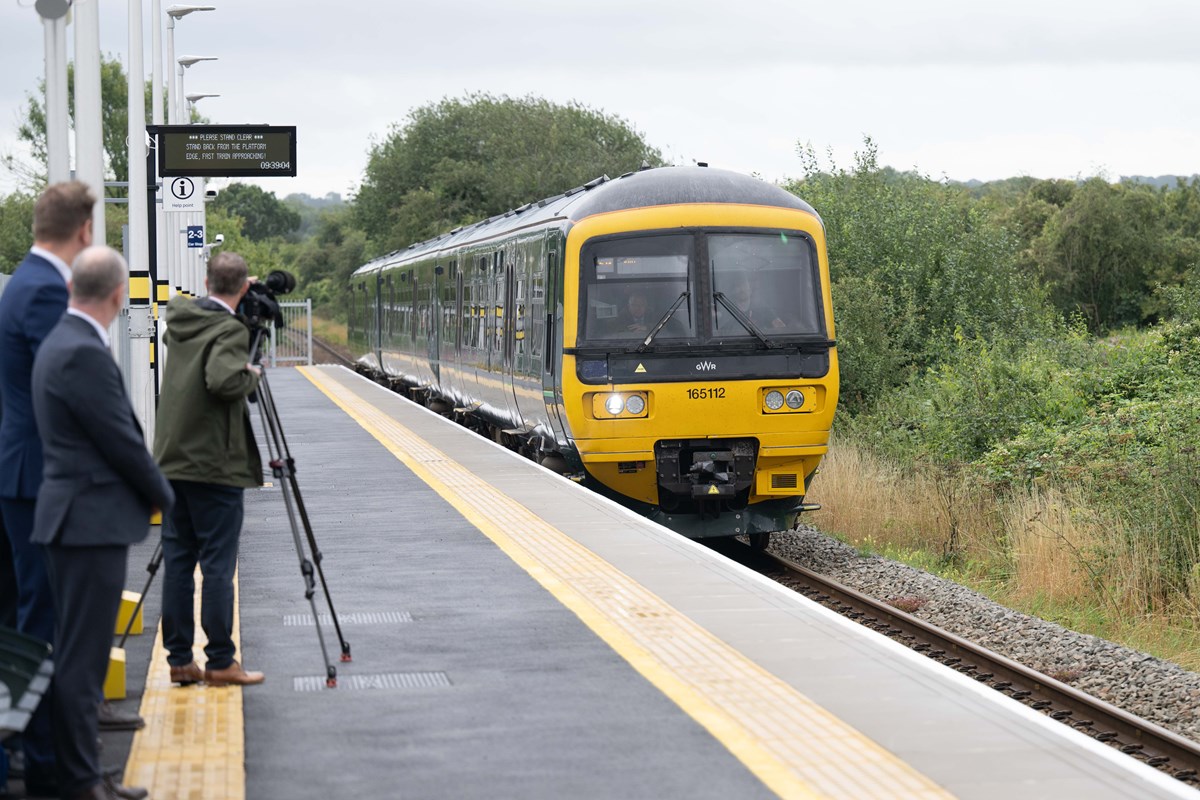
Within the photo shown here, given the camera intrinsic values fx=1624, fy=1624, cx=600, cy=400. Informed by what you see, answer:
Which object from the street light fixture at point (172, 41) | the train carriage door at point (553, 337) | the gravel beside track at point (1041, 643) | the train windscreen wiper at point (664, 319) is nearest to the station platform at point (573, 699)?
the gravel beside track at point (1041, 643)

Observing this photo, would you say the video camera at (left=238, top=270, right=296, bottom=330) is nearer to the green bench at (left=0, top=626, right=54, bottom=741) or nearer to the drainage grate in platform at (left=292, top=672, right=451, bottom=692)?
the drainage grate in platform at (left=292, top=672, right=451, bottom=692)

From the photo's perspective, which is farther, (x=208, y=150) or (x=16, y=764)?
(x=208, y=150)

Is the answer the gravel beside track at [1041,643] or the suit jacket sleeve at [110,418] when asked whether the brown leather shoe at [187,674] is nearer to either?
the suit jacket sleeve at [110,418]

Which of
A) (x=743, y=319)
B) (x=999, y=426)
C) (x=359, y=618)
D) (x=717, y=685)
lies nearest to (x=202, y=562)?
(x=359, y=618)

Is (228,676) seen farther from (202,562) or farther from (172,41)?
(172,41)

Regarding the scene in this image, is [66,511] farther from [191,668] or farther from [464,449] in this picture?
[464,449]

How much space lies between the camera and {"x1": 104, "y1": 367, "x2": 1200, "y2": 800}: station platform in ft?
19.1

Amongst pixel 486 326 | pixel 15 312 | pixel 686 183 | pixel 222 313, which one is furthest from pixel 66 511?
pixel 486 326

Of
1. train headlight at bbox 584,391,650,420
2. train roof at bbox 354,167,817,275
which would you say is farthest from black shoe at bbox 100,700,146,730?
train roof at bbox 354,167,817,275

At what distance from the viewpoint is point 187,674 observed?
708 cm

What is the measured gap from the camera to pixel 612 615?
28.9 feet

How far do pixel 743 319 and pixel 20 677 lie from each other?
10.0 metres

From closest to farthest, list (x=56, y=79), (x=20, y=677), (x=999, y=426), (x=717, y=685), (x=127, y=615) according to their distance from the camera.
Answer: (x=20, y=677), (x=717, y=685), (x=56, y=79), (x=127, y=615), (x=999, y=426)

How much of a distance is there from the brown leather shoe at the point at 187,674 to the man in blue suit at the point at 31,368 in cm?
148
